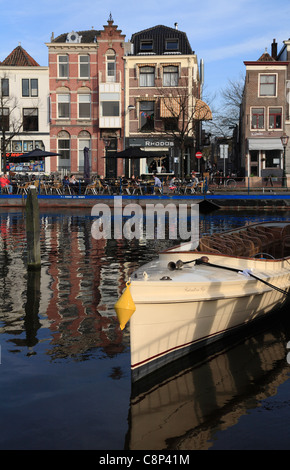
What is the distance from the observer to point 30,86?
168 feet

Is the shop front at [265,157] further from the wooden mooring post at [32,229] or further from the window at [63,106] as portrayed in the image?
the wooden mooring post at [32,229]

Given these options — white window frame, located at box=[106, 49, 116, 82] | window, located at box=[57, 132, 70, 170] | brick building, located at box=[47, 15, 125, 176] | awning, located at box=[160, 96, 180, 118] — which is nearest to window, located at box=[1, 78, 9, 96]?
brick building, located at box=[47, 15, 125, 176]

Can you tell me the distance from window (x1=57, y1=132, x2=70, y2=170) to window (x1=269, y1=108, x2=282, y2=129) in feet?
57.5

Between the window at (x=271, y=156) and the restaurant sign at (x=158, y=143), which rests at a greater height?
the restaurant sign at (x=158, y=143)

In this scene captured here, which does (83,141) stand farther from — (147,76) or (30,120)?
(147,76)

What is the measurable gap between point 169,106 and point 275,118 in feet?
29.0

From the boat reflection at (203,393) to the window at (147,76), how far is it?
4285 cm

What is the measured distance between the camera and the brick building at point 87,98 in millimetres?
48969

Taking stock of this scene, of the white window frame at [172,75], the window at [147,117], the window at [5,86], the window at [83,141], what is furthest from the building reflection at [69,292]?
the window at [5,86]

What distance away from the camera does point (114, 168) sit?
49.0m

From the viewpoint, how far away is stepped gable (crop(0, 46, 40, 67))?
51.7 meters

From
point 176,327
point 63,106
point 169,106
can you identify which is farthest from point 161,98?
point 176,327

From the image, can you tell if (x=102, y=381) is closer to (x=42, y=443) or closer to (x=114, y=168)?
(x=42, y=443)
